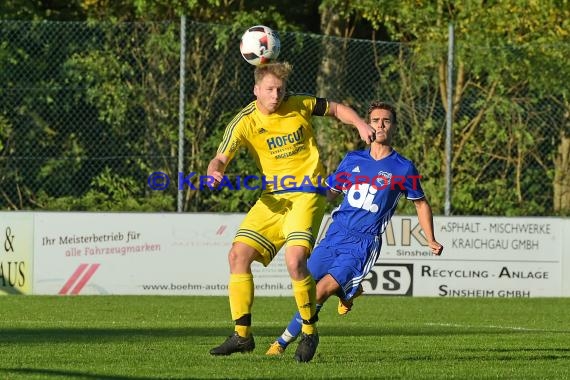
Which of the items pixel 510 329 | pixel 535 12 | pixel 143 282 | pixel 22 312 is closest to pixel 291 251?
pixel 510 329

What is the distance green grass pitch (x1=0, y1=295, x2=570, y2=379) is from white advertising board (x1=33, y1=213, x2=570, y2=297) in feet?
1.06

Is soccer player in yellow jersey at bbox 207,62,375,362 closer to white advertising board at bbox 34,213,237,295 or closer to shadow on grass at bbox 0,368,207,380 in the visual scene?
shadow on grass at bbox 0,368,207,380

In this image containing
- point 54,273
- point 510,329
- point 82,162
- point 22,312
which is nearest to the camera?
point 510,329

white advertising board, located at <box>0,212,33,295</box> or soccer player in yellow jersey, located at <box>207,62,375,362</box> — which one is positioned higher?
soccer player in yellow jersey, located at <box>207,62,375,362</box>

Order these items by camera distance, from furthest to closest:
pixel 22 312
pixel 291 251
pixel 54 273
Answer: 1. pixel 54 273
2. pixel 22 312
3. pixel 291 251

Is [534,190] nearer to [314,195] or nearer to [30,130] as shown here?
[30,130]

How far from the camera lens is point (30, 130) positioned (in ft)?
56.6

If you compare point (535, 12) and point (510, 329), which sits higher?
point (535, 12)

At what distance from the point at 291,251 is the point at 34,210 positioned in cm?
870

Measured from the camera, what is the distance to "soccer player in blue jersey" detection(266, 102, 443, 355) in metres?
8.78

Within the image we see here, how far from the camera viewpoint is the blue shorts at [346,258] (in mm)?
8773

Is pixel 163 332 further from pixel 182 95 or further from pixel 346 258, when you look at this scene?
pixel 182 95

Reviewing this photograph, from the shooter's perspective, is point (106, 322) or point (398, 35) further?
point (398, 35)

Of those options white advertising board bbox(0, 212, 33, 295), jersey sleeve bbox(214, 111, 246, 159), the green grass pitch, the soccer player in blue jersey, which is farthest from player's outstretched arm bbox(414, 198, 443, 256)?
white advertising board bbox(0, 212, 33, 295)
